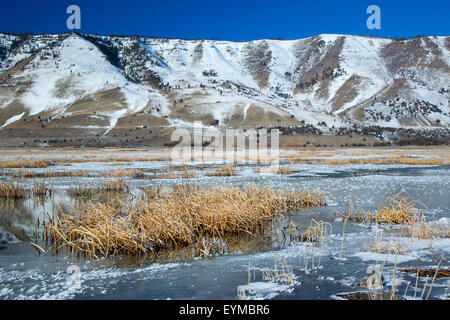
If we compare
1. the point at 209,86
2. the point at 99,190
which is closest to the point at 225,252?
the point at 99,190

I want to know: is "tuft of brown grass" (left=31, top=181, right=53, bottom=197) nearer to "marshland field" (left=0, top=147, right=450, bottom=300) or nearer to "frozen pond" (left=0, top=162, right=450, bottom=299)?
"marshland field" (left=0, top=147, right=450, bottom=300)

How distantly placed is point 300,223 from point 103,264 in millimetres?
6151

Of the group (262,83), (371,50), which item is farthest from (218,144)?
(371,50)

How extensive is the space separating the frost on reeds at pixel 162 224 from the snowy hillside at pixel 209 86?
7896cm

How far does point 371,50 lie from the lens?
631ft

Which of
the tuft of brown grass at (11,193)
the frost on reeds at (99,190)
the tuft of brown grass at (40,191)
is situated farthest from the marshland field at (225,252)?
the frost on reeds at (99,190)

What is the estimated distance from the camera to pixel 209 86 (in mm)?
148375

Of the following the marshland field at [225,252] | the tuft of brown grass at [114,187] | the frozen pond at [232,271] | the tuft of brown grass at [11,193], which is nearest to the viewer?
the frozen pond at [232,271]

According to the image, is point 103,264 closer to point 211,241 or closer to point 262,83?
point 211,241

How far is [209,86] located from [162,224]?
142m

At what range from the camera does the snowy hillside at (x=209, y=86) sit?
110188mm

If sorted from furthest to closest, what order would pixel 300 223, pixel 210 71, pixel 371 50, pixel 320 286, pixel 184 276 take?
pixel 371 50
pixel 210 71
pixel 300 223
pixel 184 276
pixel 320 286

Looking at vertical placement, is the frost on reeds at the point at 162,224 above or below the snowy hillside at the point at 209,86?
below

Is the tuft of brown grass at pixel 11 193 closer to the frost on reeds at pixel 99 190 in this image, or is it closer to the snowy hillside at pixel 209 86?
the frost on reeds at pixel 99 190
